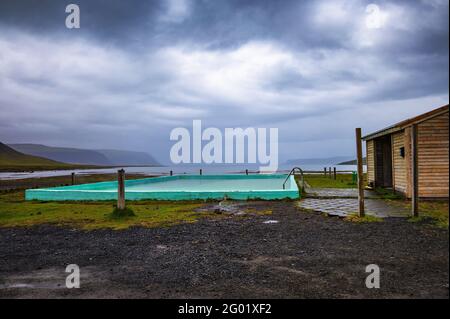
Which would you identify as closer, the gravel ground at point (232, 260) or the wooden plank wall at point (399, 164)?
the gravel ground at point (232, 260)

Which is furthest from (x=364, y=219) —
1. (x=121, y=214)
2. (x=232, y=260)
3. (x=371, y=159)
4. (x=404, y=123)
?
(x=371, y=159)

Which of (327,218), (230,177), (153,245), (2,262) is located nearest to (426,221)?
(327,218)

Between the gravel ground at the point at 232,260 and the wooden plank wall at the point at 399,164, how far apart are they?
566 centimetres

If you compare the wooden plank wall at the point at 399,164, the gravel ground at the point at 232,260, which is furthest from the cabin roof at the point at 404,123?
the gravel ground at the point at 232,260

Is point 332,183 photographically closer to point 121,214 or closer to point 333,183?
point 333,183

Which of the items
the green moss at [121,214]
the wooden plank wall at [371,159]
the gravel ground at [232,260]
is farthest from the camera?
the wooden plank wall at [371,159]

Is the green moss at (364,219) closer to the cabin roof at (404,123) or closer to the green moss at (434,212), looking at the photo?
the green moss at (434,212)

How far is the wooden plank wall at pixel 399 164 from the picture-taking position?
1370cm

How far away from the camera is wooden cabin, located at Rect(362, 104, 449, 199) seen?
14.6ft

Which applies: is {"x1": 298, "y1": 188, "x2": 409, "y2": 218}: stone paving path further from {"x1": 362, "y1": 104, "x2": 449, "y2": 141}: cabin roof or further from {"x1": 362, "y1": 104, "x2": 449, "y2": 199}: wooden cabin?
{"x1": 362, "y1": 104, "x2": 449, "y2": 141}: cabin roof

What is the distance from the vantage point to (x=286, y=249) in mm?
6289

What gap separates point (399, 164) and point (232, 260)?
449 inches
